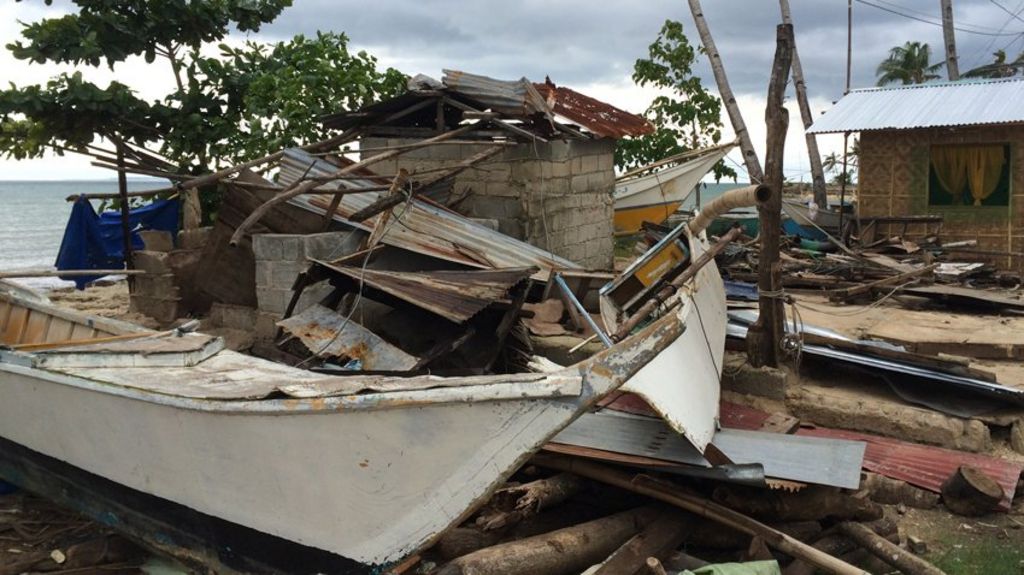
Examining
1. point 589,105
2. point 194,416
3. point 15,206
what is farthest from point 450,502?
point 15,206

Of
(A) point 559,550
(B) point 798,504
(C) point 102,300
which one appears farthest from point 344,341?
(C) point 102,300

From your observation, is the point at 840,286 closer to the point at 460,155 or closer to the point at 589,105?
the point at 589,105

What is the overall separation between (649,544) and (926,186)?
39.7 ft

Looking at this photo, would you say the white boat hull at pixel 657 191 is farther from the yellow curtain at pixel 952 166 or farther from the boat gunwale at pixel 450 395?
the boat gunwale at pixel 450 395

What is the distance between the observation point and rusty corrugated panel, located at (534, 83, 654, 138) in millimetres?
10469

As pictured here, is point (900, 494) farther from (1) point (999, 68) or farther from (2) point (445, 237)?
(1) point (999, 68)

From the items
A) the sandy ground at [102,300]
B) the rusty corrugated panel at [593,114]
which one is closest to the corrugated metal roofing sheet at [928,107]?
the rusty corrugated panel at [593,114]

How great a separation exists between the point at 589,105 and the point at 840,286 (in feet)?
13.3

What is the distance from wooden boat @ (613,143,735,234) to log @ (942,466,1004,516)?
9177mm

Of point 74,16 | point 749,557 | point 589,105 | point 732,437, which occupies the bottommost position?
point 749,557

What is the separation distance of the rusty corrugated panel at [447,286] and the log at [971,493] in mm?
3423

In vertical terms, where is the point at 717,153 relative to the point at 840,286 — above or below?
above

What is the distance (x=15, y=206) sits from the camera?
7531 centimetres

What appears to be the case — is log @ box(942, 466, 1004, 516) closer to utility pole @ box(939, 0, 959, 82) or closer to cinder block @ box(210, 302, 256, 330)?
cinder block @ box(210, 302, 256, 330)
